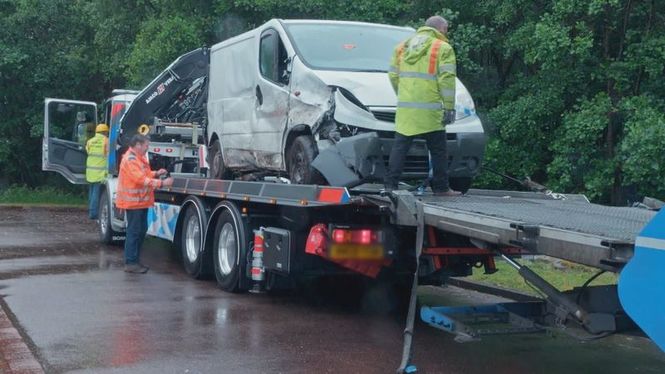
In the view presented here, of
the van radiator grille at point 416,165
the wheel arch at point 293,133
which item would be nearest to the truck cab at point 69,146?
the wheel arch at point 293,133

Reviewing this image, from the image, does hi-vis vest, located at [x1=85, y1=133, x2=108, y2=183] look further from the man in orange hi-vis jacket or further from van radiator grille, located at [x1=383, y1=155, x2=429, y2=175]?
van radiator grille, located at [x1=383, y1=155, x2=429, y2=175]

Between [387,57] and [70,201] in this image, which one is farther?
[70,201]

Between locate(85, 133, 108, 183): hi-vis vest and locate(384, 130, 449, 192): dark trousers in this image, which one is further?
locate(85, 133, 108, 183): hi-vis vest

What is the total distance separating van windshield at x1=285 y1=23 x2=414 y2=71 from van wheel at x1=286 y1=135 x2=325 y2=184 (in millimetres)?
777

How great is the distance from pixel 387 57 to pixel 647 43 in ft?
20.1

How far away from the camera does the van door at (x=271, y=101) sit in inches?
377

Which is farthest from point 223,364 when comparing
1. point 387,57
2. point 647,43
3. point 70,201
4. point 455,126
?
point 70,201

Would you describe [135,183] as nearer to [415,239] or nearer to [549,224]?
[415,239]

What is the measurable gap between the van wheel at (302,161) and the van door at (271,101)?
28cm

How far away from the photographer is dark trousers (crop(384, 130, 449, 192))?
26.1 ft

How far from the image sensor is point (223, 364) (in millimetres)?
6969

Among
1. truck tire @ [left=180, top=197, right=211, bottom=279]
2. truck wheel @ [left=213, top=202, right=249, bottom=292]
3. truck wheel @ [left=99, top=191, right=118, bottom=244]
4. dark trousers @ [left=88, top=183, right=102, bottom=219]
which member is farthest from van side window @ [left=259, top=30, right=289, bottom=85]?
dark trousers @ [left=88, top=183, right=102, bottom=219]

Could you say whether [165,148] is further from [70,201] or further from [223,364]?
[70,201]

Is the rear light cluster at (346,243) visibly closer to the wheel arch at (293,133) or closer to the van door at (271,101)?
the wheel arch at (293,133)
